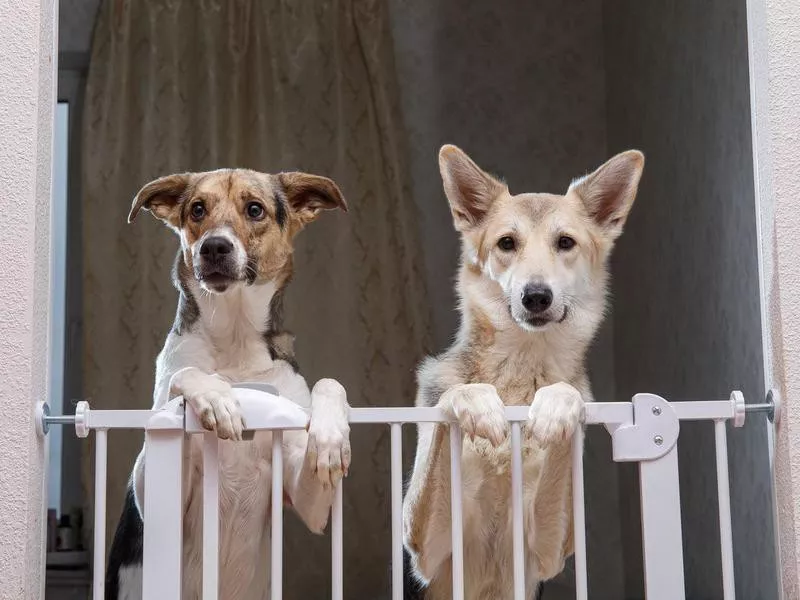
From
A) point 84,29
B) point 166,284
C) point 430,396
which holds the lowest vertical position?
point 430,396

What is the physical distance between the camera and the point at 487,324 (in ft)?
7.45

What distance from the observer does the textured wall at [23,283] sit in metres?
1.57

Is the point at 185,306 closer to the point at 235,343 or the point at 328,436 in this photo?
the point at 235,343

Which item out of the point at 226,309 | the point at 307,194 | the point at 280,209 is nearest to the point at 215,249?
the point at 226,309

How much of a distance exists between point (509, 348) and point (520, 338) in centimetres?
3

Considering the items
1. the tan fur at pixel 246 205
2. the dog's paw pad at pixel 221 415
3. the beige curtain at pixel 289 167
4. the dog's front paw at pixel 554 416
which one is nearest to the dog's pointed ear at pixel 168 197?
the tan fur at pixel 246 205

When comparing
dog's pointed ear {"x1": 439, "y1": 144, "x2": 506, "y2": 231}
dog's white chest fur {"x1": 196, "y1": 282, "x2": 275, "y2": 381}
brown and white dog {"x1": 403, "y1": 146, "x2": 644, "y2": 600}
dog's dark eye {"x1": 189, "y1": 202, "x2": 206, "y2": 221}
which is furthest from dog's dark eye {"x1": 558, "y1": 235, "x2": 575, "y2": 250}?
dog's dark eye {"x1": 189, "y1": 202, "x2": 206, "y2": 221}

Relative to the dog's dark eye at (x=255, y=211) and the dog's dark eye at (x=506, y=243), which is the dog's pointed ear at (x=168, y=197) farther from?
the dog's dark eye at (x=506, y=243)

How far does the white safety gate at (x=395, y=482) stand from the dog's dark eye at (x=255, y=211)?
0.75 m

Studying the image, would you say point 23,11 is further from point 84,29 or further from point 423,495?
point 84,29

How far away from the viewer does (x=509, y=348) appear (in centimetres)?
225

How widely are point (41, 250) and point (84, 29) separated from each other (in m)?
2.99

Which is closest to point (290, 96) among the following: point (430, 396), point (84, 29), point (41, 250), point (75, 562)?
point (84, 29)

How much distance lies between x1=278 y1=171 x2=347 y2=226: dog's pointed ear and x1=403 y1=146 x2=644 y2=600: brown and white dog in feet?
1.00
